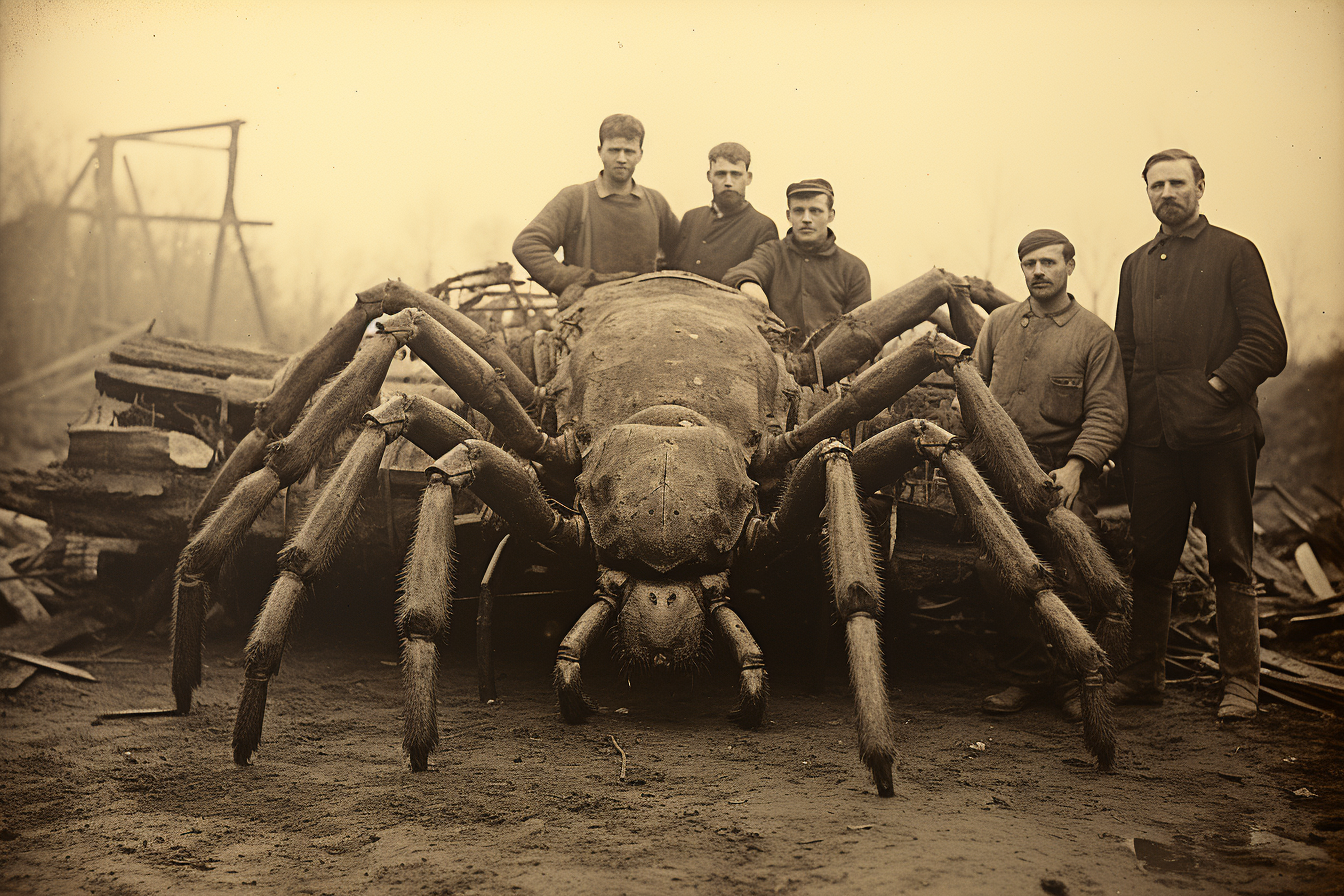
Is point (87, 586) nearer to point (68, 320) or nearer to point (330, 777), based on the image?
point (330, 777)

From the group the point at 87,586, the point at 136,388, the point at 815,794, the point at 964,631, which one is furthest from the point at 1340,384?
the point at 87,586

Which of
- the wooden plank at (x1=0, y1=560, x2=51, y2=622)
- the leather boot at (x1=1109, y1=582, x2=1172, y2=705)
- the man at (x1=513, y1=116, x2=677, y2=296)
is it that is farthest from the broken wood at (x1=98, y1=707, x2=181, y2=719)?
the leather boot at (x1=1109, y1=582, x2=1172, y2=705)

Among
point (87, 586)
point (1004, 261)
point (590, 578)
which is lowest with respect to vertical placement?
point (87, 586)

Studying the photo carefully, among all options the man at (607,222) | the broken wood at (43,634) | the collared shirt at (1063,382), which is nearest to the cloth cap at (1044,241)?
the collared shirt at (1063,382)

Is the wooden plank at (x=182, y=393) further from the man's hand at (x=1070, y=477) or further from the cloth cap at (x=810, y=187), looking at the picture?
the man's hand at (x=1070, y=477)

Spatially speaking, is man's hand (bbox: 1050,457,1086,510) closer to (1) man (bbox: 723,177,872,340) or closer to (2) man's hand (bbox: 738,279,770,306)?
(2) man's hand (bbox: 738,279,770,306)

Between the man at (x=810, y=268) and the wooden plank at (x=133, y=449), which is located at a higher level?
the man at (x=810, y=268)

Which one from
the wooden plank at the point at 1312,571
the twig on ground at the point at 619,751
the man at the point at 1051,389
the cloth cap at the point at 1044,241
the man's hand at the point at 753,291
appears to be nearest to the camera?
the twig on ground at the point at 619,751
